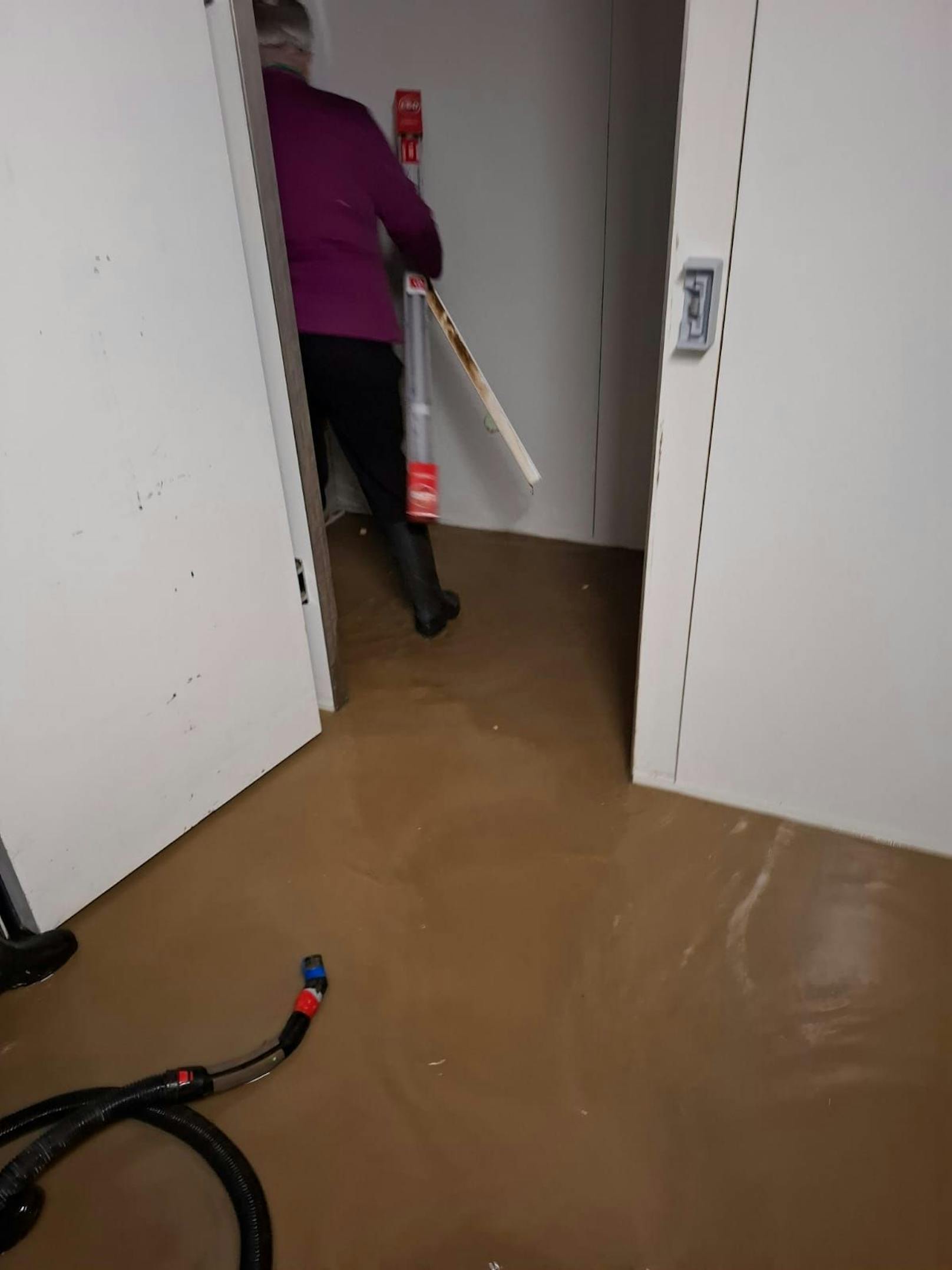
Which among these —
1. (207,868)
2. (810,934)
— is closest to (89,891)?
(207,868)

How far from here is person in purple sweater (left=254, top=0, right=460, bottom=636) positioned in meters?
1.93

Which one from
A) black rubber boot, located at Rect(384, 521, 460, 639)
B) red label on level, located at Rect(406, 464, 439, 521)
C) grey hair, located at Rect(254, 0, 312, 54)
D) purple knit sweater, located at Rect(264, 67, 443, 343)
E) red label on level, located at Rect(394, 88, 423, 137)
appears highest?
grey hair, located at Rect(254, 0, 312, 54)

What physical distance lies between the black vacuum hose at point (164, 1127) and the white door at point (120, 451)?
387 mm

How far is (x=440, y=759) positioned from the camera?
6.47ft

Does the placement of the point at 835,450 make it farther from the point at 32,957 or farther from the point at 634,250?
the point at 32,957

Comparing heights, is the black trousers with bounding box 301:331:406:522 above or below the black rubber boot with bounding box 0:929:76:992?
above

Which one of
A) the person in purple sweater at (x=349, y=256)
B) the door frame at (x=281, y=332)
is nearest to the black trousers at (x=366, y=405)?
the person in purple sweater at (x=349, y=256)

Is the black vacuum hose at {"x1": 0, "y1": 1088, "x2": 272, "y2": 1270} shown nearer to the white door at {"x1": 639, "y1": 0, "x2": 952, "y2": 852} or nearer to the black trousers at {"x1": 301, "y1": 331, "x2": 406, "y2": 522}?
the white door at {"x1": 639, "y1": 0, "x2": 952, "y2": 852}

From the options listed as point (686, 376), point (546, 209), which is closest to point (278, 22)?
point (546, 209)

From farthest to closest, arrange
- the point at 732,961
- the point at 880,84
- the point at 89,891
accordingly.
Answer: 1. the point at 89,891
2. the point at 732,961
3. the point at 880,84

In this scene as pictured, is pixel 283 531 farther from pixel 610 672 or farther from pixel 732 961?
pixel 732 961

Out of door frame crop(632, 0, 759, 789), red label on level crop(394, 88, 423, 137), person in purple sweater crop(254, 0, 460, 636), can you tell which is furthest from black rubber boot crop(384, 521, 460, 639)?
red label on level crop(394, 88, 423, 137)

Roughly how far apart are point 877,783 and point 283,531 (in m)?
1.29

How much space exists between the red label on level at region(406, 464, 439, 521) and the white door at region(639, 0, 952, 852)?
35.7 inches
